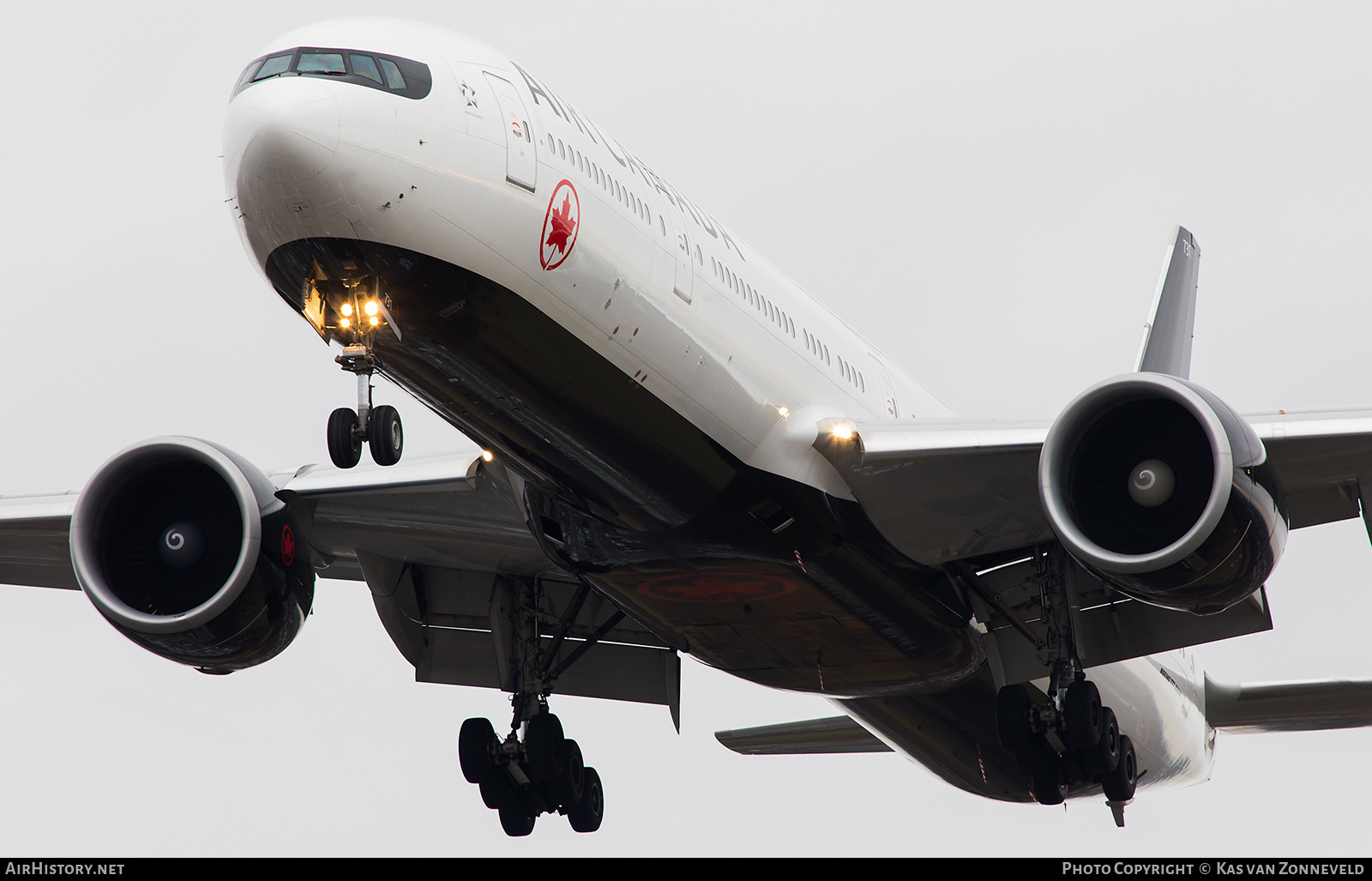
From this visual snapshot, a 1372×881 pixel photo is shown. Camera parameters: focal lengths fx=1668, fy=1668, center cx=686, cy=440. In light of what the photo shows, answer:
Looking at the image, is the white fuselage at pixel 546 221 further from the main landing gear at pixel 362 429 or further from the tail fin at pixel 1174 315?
the tail fin at pixel 1174 315

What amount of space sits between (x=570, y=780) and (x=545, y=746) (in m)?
0.56

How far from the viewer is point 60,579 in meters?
20.1

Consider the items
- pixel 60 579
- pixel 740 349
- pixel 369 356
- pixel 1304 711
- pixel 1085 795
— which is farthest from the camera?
pixel 1304 711

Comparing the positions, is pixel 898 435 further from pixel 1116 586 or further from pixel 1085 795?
pixel 1085 795

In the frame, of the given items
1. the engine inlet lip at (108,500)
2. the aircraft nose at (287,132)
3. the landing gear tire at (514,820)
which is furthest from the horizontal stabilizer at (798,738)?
the aircraft nose at (287,132)

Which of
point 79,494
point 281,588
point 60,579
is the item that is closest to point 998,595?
point 281,588

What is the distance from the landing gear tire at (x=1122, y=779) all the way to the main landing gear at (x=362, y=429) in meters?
8.87

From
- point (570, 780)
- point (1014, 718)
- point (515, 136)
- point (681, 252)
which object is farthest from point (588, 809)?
point (515, 136)

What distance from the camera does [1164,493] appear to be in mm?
15133

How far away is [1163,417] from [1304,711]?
8.56m

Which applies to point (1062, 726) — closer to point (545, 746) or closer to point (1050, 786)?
point (1050, 786)

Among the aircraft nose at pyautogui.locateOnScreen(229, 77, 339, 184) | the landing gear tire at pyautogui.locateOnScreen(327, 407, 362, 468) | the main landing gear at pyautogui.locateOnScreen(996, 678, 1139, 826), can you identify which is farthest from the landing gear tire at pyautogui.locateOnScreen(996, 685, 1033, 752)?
the aircraft nose at pyautogui.locateOnScreen(229, 77, 339, 184)

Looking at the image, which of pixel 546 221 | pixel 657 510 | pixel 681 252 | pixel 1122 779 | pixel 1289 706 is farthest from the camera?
pixel 1289 706

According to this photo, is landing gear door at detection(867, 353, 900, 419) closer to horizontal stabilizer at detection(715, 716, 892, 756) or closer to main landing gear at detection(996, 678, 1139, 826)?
main landing gear at detection(996, 678, 1139, 826)
